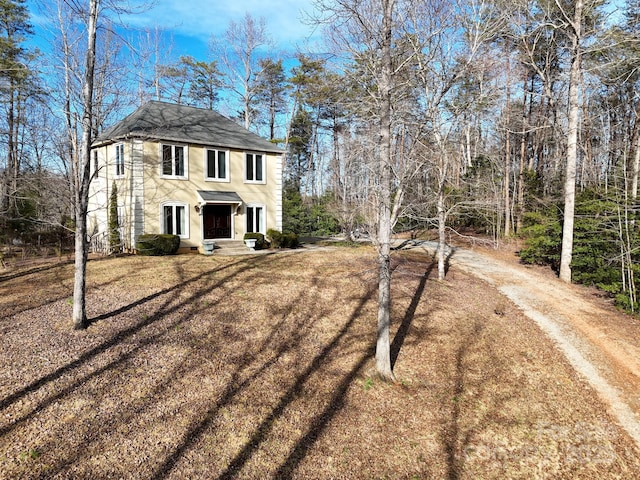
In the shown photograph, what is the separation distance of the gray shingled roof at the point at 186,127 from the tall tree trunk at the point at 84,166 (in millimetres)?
8427

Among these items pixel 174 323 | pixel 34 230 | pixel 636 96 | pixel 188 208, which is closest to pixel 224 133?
pixel 188 208

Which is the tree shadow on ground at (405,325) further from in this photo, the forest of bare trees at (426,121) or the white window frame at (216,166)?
the white window frame at (216,166)

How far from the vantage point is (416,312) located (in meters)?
9.86

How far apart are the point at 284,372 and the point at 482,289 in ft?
29.1

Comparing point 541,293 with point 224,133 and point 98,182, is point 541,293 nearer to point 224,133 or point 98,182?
point 224,133

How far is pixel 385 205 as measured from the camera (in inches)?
263

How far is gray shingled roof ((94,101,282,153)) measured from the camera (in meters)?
15.9

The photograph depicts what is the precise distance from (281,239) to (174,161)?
6.24 metres

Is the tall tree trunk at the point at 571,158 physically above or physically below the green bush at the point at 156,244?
above

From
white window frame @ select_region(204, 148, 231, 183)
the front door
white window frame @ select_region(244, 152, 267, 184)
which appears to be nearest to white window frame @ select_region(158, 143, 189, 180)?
white window frame @ select_region(204, 148, 231, 183)

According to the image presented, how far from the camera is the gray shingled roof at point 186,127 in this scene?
15914mm

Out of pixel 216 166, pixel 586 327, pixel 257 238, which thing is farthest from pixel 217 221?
pixel 586 327

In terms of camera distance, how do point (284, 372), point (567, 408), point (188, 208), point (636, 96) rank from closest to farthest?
point (567, 408) < point (284, 372) < point (188, 208) < point (636, 96)

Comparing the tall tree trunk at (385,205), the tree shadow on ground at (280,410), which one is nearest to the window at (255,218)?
the tree shadow on ground at (280,410)
